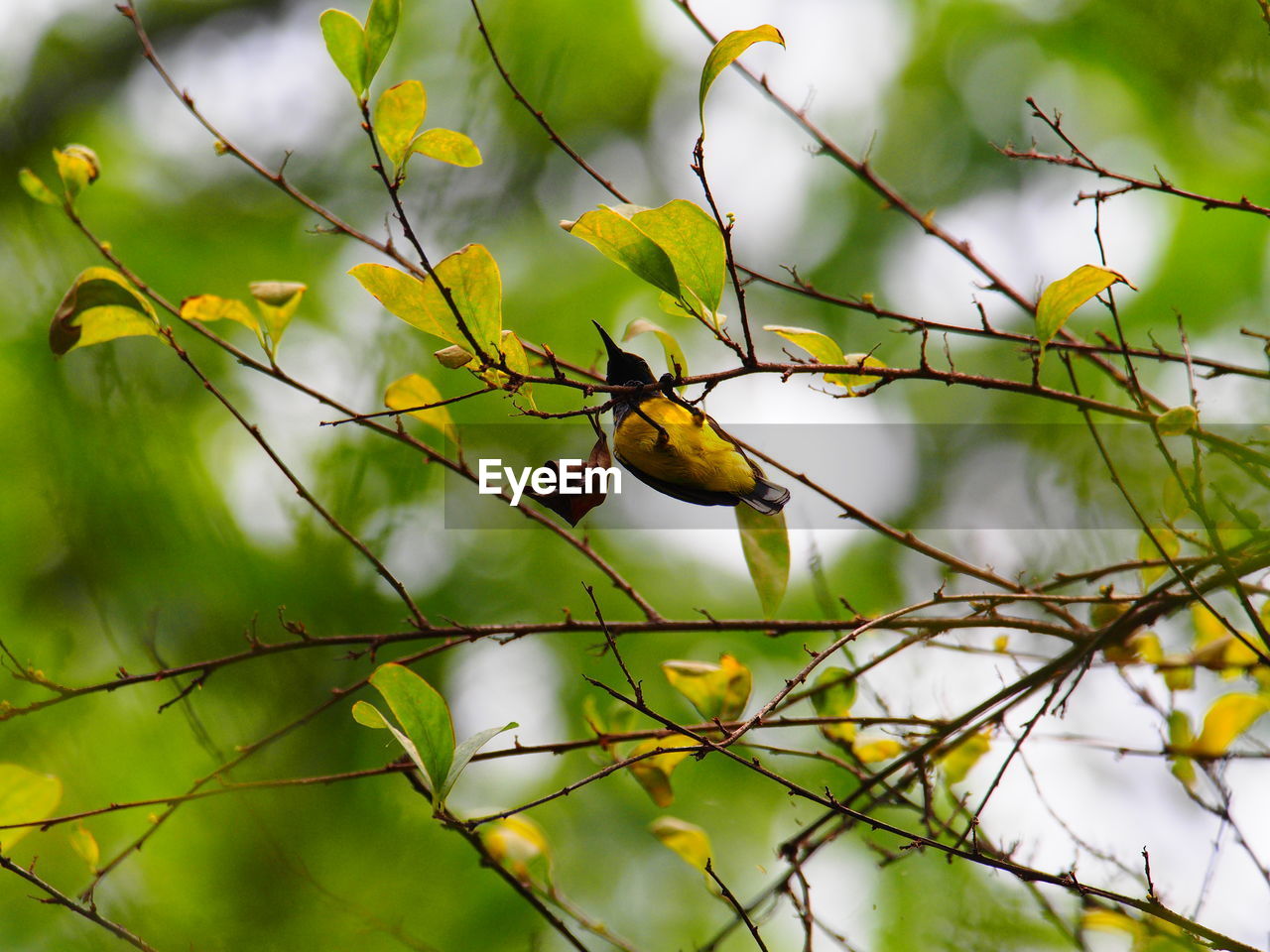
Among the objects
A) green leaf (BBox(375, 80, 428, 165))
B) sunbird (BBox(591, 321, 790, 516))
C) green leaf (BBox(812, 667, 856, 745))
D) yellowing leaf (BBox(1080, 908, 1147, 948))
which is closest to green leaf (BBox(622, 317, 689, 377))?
sunbird (BBox(591, 321, 790, 516))

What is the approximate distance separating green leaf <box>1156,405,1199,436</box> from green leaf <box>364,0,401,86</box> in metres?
0.57

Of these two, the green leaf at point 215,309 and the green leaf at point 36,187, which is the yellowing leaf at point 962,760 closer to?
the green leaf at point 215,309

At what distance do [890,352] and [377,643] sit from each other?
209 centimetres

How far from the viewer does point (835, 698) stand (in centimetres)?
86

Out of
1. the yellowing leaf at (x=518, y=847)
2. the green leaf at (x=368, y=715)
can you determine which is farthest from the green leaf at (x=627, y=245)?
the yellowing leaf at (x=518, y=847)

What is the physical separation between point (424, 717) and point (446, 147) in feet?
1.34

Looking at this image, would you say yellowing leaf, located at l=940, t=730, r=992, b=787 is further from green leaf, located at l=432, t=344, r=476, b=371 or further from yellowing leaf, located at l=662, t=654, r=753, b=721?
green leaf, located at l=432, t=344, r=476, b=371

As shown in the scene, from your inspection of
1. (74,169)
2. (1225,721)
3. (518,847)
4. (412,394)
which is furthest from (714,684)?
(74,169)

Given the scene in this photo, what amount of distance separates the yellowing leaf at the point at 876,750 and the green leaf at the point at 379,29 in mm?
A: 736

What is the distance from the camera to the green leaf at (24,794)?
0.72 meters

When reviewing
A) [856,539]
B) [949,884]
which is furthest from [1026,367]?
[949,884]

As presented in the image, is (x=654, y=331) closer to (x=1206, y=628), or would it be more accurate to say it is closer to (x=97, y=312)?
(x=97, y=312)

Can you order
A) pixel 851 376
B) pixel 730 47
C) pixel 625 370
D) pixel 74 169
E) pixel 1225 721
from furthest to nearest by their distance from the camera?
1. pixel 625 370
2. pixel 1225 721
3. pixel 74 169
4. pixel 851 376
5. pixel 730 47

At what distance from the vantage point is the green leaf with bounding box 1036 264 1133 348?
58cm
